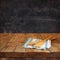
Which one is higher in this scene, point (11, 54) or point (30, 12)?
point (30, 12)

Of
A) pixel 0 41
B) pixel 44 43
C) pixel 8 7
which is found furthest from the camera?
A: pixel 8 7

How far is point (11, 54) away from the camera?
105 centimetres

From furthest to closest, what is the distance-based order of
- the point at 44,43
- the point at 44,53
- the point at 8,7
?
the point at 8,7 < the point at 44,43 < the point at 44,53

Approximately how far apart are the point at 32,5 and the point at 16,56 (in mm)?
708

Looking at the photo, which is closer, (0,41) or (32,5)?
(0,41)

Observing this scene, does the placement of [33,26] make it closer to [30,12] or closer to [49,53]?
[30,12]

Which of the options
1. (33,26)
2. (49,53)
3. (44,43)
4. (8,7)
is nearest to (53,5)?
(33,26)

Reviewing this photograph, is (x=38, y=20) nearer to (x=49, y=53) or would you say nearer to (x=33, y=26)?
(x=33, y=26)

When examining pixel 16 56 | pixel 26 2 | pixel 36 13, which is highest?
pixel 26 2

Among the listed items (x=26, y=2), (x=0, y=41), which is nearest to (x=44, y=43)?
(x=0, y=41)

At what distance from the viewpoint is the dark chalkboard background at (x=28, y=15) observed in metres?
1.62

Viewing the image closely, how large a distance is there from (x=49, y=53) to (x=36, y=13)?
659 millimetres

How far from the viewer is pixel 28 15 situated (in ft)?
5.33

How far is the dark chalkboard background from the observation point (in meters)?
1.62
